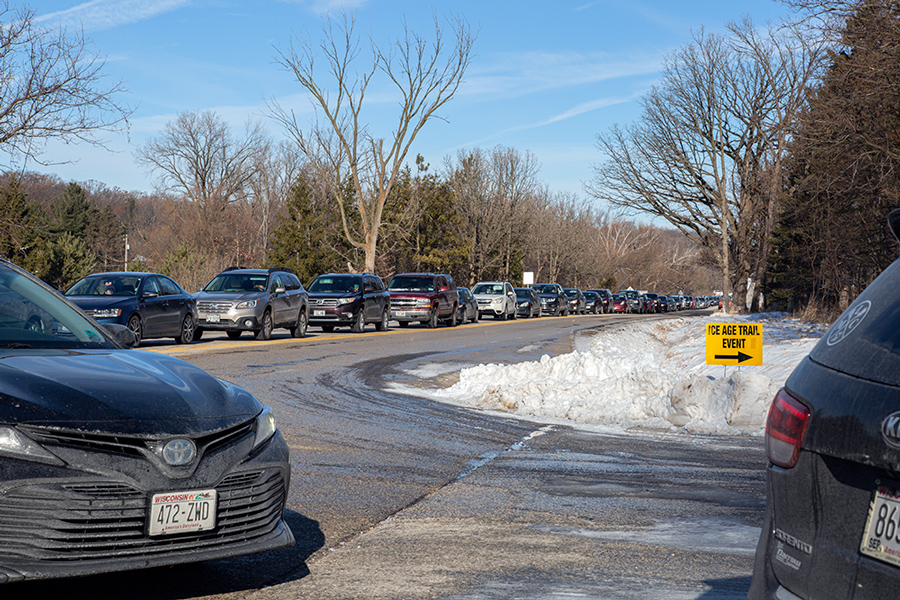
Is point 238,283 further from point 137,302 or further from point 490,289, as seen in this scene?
point 490,289

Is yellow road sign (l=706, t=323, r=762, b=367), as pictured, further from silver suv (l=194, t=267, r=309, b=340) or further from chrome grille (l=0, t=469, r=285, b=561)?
silver suv (l=194, t=267, r=309, b=340)

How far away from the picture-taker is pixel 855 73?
17.8m

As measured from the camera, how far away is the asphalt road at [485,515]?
14.9 ft

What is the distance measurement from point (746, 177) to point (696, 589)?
5174 cm

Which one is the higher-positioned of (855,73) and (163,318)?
(855,73)

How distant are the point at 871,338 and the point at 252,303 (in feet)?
71.8

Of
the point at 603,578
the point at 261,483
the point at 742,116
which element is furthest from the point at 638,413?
the point at 742,116

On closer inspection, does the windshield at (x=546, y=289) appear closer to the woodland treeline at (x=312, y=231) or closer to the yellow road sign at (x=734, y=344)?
the woodland treeline at (x=312, y=231)

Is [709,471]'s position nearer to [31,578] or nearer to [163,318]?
[31,578]

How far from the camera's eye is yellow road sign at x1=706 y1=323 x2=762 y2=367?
39.4 ft

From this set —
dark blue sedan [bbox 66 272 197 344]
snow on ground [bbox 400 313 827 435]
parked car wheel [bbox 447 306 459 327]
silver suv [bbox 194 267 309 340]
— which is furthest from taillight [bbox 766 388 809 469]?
parked car wheel [bbox 447 306 459 327]

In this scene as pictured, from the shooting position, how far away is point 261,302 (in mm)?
23953

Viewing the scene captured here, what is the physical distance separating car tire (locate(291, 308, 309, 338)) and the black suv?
8.06 feet

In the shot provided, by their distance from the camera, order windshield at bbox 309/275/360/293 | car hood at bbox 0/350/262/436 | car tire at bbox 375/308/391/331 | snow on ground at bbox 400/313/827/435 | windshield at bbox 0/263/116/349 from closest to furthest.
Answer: car hood at bbox 0/350/262/436, windshield at bbox 0/263/116/349, snow on ground at bbox 400/313/827/435, windshield at bbox 309/275/360/293, car tire at bbox 375/308/391/331
